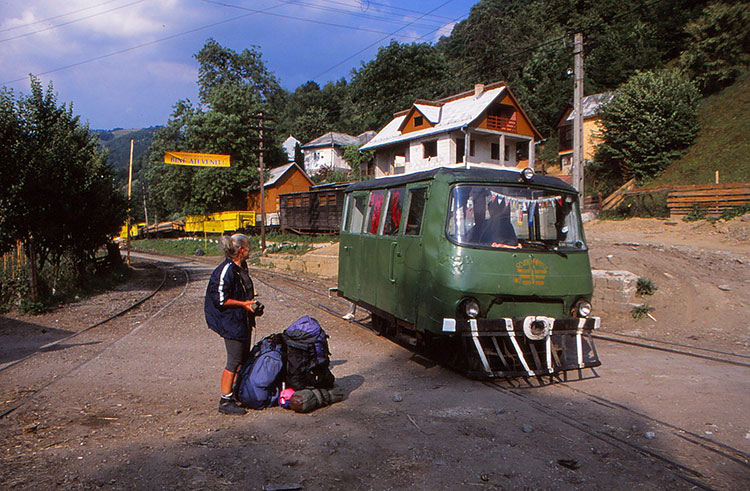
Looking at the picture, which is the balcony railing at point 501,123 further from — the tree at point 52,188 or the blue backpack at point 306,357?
the blue backpack at point 306,357

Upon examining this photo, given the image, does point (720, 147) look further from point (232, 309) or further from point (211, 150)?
point (211, 150)

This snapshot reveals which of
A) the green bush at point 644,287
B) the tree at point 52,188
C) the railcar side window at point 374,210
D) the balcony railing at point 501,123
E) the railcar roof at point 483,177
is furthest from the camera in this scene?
the balcony railing at point 501,123

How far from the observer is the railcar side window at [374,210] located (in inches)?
317

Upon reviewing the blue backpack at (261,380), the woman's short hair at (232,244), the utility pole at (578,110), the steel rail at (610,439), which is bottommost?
the steel rail at (610,439)

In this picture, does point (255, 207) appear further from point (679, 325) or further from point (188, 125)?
point (679, 325)

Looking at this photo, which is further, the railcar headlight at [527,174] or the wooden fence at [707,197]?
the wooden fence at [707,197]

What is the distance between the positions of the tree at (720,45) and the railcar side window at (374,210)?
125ft

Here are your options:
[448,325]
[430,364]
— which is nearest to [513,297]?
[448,325]

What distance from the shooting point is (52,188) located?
41.8ft

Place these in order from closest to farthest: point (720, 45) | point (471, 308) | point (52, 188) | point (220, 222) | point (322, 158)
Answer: point (471, 308)
point (52, 188)
point (720, 45)
point (220, 222)
point (322, 158)

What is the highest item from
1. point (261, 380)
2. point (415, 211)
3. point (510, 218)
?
point (415, 211)

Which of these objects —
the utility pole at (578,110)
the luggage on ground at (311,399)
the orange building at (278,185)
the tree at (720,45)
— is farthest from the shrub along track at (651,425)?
the orange building at (278,185)

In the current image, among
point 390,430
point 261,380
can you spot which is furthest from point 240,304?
point 390,430

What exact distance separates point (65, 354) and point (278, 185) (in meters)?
40.8
